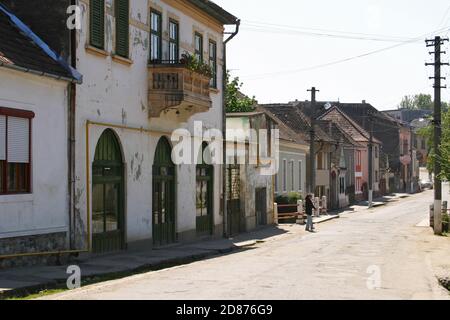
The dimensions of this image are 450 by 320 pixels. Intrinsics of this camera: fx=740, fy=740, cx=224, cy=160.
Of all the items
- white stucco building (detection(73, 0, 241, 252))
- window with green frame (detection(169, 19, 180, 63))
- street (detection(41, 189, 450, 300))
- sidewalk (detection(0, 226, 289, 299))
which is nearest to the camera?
street (detection(41, 189, 450, 300))

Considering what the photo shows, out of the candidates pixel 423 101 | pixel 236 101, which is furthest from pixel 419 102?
pixel 236 101

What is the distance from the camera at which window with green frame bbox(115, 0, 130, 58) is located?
66.3 feet

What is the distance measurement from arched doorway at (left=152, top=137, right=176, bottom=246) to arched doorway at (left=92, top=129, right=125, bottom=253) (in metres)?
2.30

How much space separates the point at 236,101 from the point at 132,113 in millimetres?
24146

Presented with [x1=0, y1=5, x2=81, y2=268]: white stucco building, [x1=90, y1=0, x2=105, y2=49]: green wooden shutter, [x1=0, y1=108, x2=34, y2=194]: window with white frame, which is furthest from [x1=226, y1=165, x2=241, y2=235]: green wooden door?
[x1=0, y1=108, x2=34, y2=194]: window with white frame

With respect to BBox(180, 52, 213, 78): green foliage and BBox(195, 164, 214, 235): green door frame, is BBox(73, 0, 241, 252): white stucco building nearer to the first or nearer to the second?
BBox(195, 164, 214, 235): green door frame

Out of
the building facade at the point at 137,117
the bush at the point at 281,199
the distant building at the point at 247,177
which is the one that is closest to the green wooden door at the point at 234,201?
the distant building at the point at 247,177

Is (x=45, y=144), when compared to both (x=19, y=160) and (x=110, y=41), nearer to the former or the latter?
(x=19, y=160)

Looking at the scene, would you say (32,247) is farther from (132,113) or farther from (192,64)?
(192,64)

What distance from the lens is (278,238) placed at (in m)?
30.1

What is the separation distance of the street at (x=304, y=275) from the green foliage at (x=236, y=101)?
1720 cm

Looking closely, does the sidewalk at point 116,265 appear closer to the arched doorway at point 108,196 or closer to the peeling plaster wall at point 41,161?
the arched doorway at point 108,196

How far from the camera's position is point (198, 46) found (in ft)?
86.6

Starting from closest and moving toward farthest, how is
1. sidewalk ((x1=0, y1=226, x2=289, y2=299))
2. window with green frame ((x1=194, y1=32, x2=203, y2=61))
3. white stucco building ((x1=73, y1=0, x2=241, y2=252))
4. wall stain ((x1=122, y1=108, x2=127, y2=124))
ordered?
sidewalk ((x1=0, y1=226, x2=289, y2=299)) → white stucco building ((x1=73, y1=0, x2=241, y2=252)) → wall stain ((x1=122, y1=108, x2=127, y2=124)) → window with green frame ((x1=194, y1=32, x2=203, y2=61))
